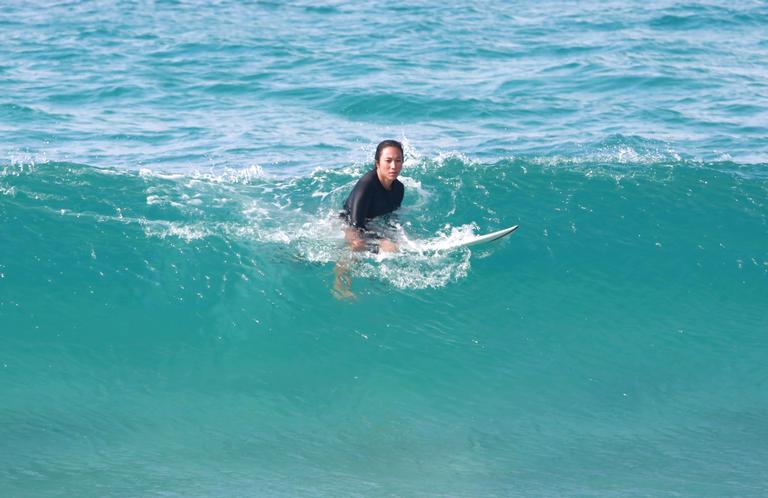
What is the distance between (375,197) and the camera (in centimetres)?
902

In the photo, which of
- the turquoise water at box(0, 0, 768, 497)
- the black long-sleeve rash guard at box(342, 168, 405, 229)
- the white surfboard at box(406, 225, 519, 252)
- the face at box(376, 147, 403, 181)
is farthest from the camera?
the white surfboard at box(406, 225, 519, 252)

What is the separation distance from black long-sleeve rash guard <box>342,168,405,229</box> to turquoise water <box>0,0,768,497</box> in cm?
34

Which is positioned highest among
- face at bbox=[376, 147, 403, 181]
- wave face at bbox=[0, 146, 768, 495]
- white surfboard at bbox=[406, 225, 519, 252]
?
face at bbox=[376, 147, 403, 181]

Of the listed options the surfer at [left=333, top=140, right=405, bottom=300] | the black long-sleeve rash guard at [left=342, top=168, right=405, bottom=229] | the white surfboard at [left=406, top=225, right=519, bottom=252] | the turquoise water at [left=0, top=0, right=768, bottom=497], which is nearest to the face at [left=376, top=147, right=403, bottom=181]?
the surfer at [left=333, top=140, right=405, bottom=300]

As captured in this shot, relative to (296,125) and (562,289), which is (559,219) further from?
(296,125)

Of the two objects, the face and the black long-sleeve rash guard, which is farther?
the black long-sleeve rash guard

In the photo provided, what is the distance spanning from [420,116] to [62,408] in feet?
28.2

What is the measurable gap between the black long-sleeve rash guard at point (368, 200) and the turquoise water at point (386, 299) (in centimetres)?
34

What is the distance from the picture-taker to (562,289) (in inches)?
373

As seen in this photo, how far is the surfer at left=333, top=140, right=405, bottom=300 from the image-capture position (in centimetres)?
878

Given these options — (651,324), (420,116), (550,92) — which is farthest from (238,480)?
Answer: (550,92)

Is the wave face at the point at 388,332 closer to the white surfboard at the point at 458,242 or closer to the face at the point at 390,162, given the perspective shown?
the white surfboard at the point at 458,242

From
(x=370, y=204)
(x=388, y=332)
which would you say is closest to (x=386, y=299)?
(x=388, y=332)

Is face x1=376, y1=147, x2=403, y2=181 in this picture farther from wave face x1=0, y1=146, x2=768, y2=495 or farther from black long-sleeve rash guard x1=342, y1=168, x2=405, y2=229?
wave face x1=0, y1=146, x2=768, y2=495
